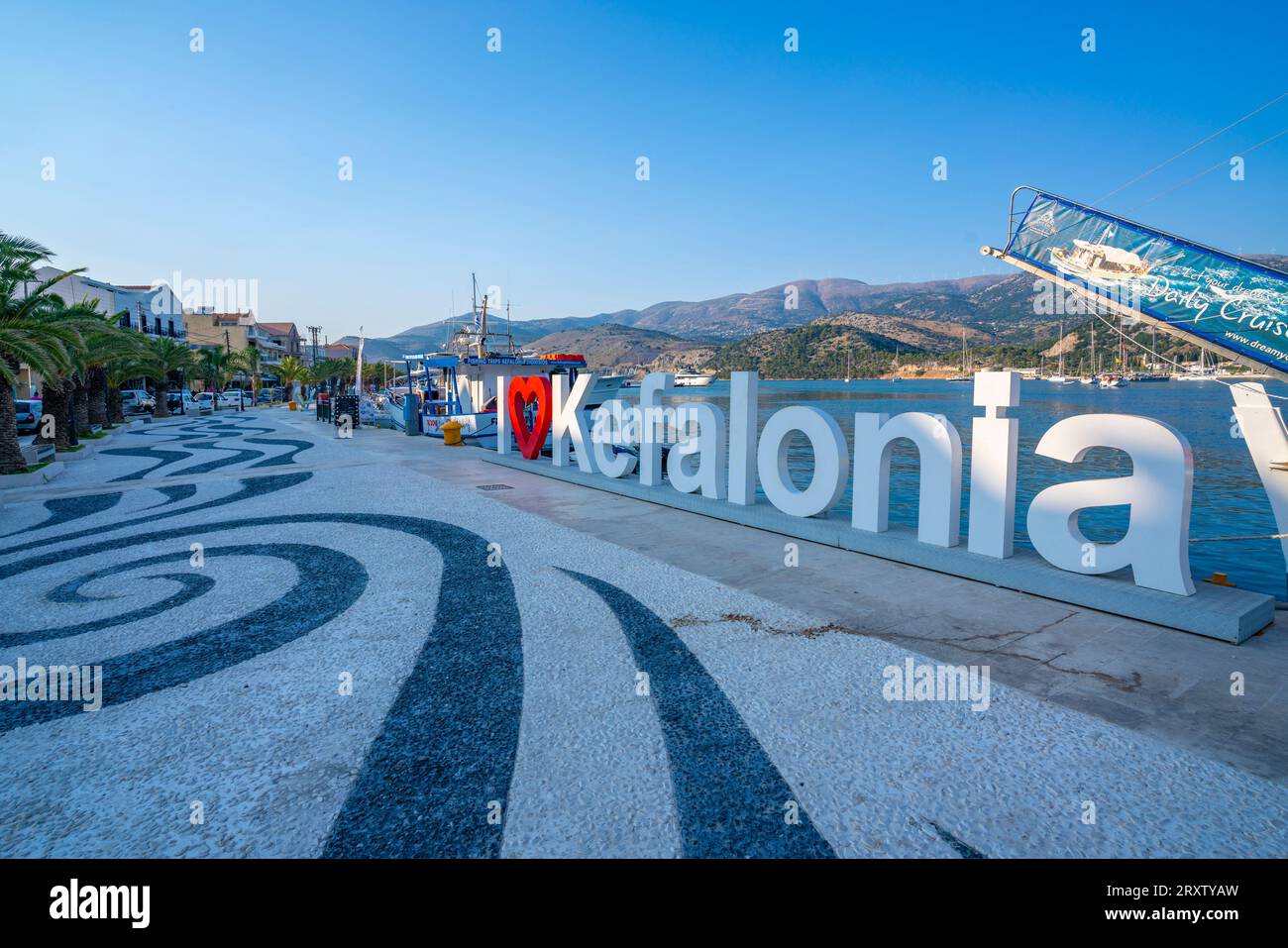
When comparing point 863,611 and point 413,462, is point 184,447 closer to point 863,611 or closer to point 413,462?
point 413,462

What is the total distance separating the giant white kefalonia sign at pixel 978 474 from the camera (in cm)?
589

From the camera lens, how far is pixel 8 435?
16016 mm

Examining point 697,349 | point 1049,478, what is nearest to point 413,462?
point 1049,478

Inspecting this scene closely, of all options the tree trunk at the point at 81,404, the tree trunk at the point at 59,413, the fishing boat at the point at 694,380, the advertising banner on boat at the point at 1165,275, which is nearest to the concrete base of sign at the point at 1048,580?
the advertising banner on boat at the point at 1165,275

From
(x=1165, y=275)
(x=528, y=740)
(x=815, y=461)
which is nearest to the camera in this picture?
(x=528, y=740)

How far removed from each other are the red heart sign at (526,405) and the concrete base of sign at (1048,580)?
704 cm

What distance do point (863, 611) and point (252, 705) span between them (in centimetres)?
489

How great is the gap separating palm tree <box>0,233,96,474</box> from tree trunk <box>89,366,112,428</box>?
52.3 feet

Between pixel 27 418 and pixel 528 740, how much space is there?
3426cm

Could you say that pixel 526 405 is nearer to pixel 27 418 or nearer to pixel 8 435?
pixel 8 435

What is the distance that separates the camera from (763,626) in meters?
5.82

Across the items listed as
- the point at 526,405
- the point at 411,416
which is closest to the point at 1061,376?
the point at 411,416

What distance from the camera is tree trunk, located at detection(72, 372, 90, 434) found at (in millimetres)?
25000

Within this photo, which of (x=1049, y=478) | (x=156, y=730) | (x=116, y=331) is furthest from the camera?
(x=116, y=331)
